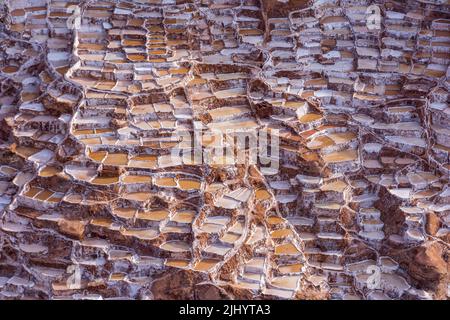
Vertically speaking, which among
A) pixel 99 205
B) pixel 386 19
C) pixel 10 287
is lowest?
pixel 10 287

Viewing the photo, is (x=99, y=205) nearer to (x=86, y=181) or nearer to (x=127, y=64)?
(x=86, y=181)

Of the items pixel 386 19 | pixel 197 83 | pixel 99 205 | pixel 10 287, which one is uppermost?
pixel 386 19

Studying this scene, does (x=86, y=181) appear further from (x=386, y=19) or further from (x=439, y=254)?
(x=386, y=19)

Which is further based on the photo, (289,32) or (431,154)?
(289,32)

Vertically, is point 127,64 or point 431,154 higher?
point 127,64

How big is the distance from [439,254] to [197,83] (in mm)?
3440

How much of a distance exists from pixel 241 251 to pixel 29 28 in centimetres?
443

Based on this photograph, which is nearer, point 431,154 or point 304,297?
point 304,297

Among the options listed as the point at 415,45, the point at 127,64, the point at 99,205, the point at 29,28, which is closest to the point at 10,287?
the point at 99,205

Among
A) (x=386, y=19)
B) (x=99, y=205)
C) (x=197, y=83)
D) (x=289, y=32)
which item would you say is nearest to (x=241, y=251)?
(x=99, y=205)

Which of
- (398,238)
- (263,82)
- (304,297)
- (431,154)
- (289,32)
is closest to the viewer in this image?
(304,297)

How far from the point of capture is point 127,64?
923 cm

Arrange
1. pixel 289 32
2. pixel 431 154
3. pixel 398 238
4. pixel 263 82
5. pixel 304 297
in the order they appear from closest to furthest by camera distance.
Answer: pixel 304 297 < pixel 398 238 < pixel 431 154 < pixel 263 82 < pixel 289 32

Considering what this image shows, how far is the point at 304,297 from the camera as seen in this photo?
24.7ft
